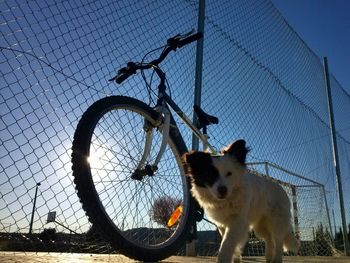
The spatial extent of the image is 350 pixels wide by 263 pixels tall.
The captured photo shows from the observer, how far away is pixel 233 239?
278cm

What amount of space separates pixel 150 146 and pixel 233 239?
107 cm

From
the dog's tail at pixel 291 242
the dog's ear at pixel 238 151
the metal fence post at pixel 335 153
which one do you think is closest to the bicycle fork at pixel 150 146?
the dog's ear at pixel 238 151

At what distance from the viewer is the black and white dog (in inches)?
115

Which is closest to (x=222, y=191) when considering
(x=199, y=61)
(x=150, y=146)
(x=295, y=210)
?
(x=150, y=146)

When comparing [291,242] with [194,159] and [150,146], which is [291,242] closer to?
[194,159]

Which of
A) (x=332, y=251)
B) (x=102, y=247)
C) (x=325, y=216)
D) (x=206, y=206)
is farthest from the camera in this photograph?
(x=325, y=216)

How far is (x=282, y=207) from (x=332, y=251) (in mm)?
5493

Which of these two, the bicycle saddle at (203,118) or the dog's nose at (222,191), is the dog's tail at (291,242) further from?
the bicycle saddle at (203,118)

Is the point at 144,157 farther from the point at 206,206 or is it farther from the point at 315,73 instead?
the point at 315,73

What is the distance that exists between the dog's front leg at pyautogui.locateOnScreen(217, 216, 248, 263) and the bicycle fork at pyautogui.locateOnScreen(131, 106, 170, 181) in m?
0.79

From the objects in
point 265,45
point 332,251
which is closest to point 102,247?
point 265,45

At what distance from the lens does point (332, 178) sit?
9047 mm

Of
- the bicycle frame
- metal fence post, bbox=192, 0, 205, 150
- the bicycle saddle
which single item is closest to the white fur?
the bicycle frame

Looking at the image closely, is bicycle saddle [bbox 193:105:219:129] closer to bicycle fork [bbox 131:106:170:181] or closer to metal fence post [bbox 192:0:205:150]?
bicycle fork [bbox 131:106:170:181]
